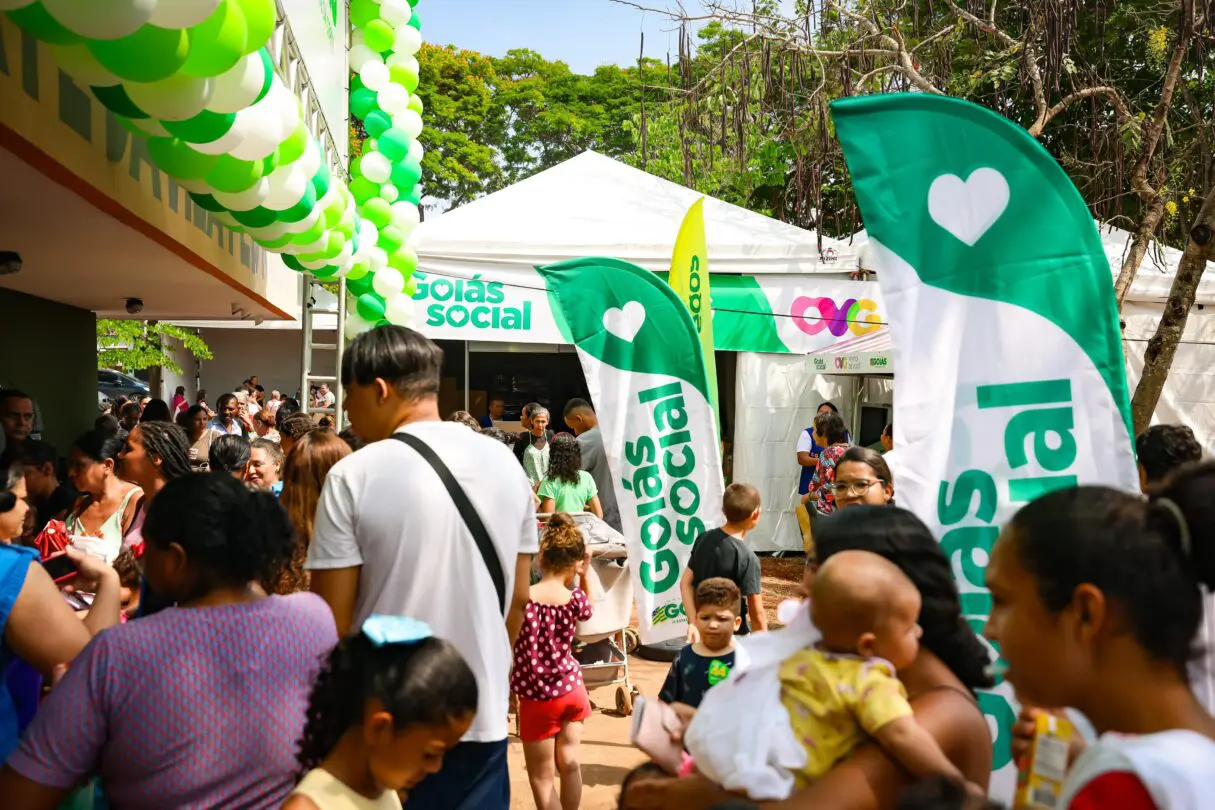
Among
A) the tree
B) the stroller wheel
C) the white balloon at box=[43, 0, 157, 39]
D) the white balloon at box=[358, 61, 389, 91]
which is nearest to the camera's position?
the white balloon at box=[43, 0, 157, 39]

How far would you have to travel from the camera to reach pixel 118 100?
2836 millimetres

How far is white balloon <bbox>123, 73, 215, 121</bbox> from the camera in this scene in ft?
9.04

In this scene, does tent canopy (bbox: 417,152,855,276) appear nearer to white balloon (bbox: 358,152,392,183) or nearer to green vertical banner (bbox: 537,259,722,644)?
white balloon (bbox: 358,152,392,183)

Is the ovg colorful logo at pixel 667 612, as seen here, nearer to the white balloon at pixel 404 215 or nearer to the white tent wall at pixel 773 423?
the white balloon at pixel 404 215

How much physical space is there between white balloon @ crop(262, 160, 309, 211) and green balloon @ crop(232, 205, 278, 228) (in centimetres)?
5

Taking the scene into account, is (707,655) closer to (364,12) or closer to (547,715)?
(547,715)

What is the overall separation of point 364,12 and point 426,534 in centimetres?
597

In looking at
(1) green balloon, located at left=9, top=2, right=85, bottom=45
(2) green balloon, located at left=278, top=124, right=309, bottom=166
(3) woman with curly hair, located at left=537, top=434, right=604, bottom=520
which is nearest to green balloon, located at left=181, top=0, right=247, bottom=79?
(1) green balloon, located at left=9, top=2, right=85, bottom=45

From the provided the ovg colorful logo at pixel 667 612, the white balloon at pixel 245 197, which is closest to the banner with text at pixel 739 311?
the ovg colorful logo at pixel 667 612

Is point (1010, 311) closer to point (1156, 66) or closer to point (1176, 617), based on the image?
point (1176, 617)

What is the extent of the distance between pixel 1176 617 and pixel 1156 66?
12327mm

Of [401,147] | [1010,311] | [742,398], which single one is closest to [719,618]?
[1010,311]

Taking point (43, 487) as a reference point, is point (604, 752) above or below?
below

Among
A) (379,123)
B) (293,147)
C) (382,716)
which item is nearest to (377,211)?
(379,123)
